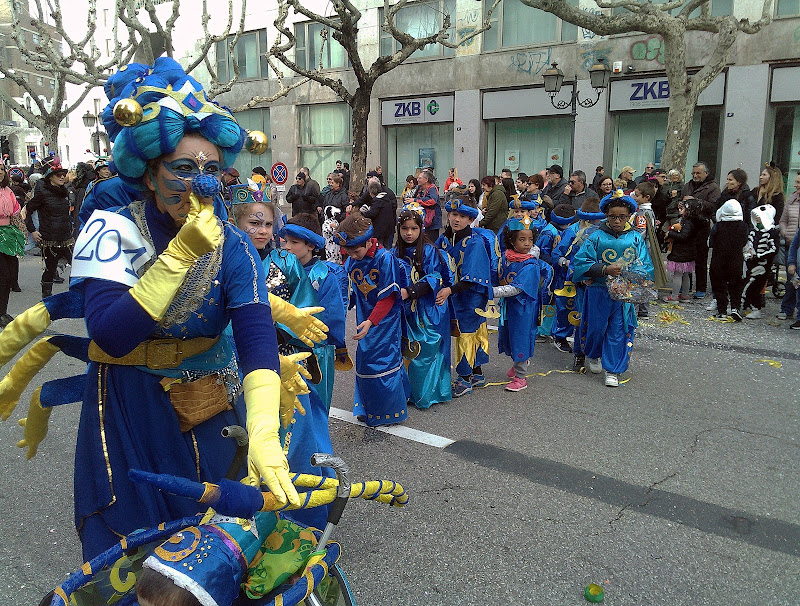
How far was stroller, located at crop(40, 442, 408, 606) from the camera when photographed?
1.54m

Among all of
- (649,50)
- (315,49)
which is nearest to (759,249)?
(649,50)

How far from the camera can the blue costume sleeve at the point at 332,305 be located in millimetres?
4070

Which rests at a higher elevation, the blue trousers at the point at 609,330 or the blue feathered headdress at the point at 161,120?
the blue feathered headdress at the point at 161,120

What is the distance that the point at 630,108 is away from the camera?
57.7 feet

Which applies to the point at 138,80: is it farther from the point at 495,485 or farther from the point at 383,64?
the point at 383,64

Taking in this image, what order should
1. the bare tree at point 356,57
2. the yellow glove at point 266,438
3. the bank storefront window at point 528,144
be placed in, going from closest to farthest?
1. the yellow glove at point 266,438
2. the bare tree at point 356,57
3. the bank storefront window at point 528,144

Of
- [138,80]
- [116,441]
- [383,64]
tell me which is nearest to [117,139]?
[138,80]

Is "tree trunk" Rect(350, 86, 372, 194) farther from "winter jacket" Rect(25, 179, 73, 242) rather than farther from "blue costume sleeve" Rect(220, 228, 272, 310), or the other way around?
"blue costume sleeve" Rect(220, 228, 272, 310)

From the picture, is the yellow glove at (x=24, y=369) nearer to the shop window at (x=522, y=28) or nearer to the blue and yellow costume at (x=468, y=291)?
the blue and yellow costume at (x=468, y=291)

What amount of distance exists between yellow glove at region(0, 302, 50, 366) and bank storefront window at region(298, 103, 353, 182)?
23.1 metres

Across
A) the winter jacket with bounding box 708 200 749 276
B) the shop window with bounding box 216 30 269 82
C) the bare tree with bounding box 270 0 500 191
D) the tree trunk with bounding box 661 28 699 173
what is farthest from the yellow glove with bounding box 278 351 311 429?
the shop window with bounding box 216 30 269 82

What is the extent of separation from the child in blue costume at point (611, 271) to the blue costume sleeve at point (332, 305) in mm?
2923

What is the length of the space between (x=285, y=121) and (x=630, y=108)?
1342 centimetres

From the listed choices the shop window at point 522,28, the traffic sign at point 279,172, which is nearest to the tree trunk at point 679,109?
the shop window at point 522,28
